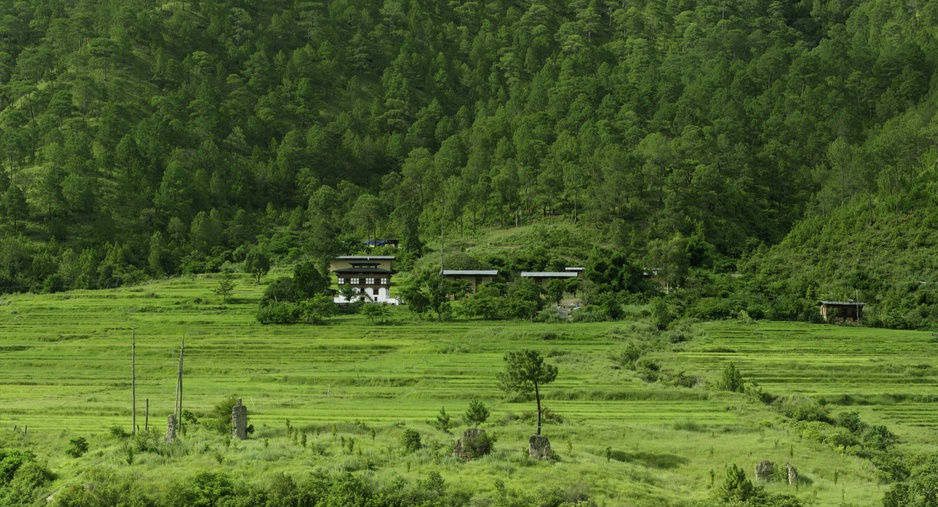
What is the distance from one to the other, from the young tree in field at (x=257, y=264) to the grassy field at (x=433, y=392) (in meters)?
3.44

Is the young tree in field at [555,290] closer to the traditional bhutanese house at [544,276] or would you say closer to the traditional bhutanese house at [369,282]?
the traditional bhutanese house at [544,276]

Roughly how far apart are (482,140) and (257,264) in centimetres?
4434

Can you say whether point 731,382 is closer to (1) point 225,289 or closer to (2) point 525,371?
(2) point 525,371

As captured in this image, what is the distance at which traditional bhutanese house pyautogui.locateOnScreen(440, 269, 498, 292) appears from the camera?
8656 cm

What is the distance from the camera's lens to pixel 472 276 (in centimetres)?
8706

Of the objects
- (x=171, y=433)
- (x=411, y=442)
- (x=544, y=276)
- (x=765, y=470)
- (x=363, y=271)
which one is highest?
(x=363, y=271)

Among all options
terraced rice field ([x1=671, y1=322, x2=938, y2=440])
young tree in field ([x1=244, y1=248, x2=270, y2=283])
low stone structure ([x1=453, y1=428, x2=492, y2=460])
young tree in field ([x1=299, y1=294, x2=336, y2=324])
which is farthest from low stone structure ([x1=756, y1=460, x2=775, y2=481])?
young tree in field ([x1=244, y1=248, x2=270, y2=283])

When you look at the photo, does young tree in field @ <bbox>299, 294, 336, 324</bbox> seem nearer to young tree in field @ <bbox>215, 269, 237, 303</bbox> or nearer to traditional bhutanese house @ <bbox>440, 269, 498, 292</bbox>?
young tree in field @ <bbox>215, 269, 237, 303</bbox>

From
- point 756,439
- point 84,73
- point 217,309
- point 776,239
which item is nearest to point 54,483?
point 756,439

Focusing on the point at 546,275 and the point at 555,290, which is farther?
the point at 546,275

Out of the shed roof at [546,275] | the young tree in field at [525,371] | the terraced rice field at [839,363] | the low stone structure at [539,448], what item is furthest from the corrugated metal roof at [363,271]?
the low stone structure at [539,448]

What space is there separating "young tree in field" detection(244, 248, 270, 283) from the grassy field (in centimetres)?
344

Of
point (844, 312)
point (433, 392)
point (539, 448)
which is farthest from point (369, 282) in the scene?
point (539, 448)

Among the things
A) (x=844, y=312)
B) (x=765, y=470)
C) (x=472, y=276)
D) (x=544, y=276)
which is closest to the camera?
(x=765, y=470)
